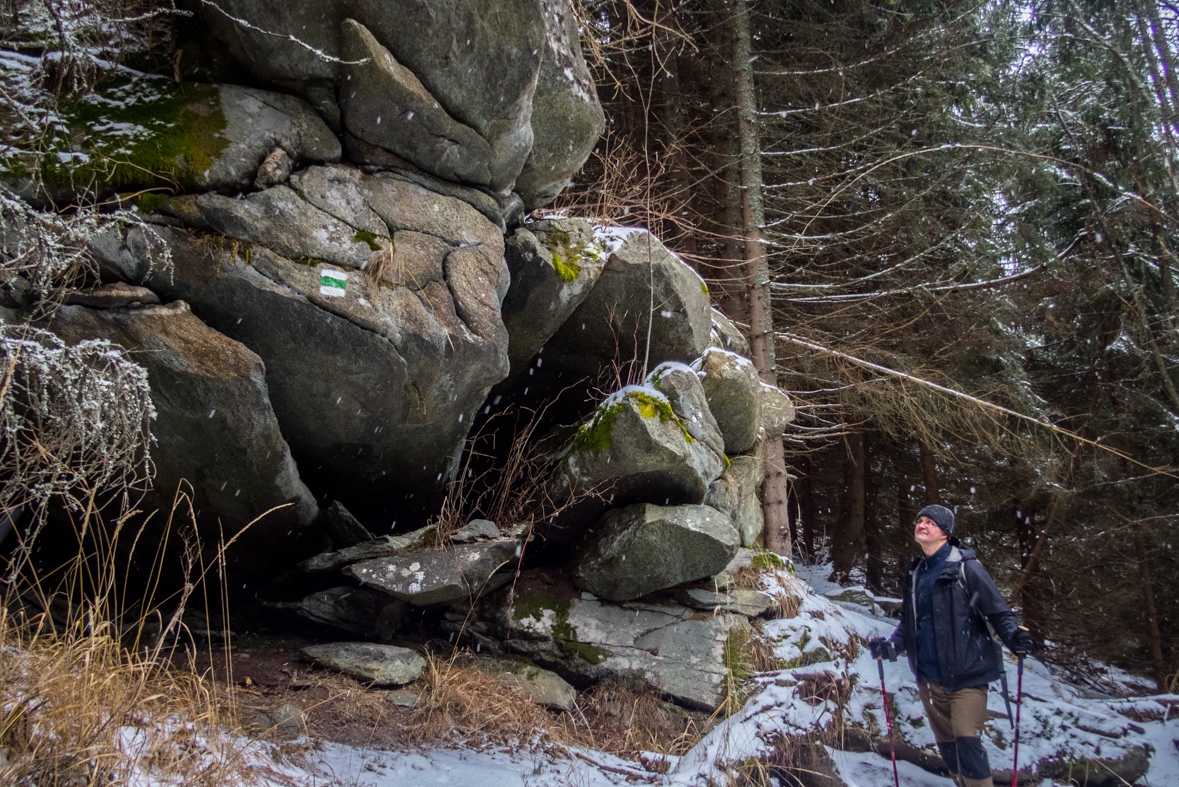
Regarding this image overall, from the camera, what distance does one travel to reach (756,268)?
28.1 feet

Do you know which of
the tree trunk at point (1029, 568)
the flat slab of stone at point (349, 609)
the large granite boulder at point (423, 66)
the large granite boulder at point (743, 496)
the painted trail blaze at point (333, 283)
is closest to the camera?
the painted trail blaze at point (333, 283)

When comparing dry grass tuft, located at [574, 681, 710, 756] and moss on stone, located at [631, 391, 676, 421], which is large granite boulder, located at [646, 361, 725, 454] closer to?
moss on stone, located at [631, 391, 676, 421]

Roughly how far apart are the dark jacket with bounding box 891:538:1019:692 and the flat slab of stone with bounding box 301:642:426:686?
353 cm

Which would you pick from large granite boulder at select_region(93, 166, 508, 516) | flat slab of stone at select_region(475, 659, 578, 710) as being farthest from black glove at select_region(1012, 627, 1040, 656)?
large granite boulder at select_region(93, 166, 508, 516)

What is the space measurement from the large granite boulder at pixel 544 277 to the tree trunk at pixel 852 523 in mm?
8674

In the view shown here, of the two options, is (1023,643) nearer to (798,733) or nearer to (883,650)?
(883,650)

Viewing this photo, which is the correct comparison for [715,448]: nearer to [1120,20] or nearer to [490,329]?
[490,329]

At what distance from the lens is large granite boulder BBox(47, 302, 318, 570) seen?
3215mm

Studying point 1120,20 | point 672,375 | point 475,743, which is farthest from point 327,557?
point 1120,20

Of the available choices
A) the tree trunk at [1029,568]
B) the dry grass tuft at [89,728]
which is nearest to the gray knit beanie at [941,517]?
the dry grass tuft at [89,728]

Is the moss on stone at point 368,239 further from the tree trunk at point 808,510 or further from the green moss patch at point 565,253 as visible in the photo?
the tree trunk at point 808,510

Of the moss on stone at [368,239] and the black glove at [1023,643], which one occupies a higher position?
the moss on stone at [368,239]

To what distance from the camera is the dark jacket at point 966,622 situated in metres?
3.82

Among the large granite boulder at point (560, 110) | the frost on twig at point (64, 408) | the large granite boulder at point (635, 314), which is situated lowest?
the frost on twig at point (64, 408)
